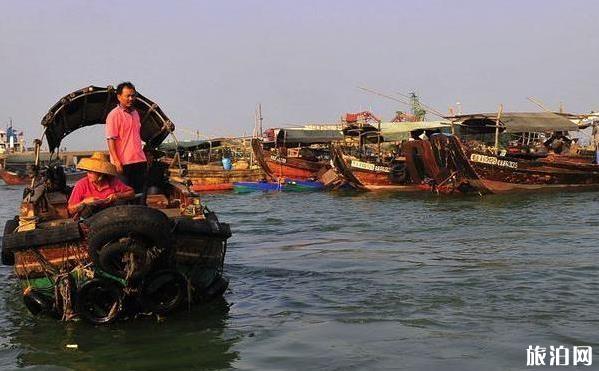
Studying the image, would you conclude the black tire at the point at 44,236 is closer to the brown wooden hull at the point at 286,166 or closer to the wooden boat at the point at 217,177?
the wooden boat at the point at 217,177

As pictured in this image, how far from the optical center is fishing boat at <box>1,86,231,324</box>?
4.64 meters

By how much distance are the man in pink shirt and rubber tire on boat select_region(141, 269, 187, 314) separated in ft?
4.16

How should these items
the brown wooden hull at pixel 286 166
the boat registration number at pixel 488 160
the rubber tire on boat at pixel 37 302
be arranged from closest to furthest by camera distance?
1. the rubber tire on boat at pixel 37 302
2. the boat registration number at pixel 488 160
3. the brown wooden hull at pixel 286 166

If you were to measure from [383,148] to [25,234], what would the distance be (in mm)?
27717

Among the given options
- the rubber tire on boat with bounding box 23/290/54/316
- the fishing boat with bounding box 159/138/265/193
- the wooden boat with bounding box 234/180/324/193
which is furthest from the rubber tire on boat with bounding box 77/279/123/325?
the wooden boat with bounding box 234/180/324/193

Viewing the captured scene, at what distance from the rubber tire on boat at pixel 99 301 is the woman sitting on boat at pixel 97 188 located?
67 centimetres

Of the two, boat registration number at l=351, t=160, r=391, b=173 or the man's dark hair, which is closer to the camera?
the man's dark hair

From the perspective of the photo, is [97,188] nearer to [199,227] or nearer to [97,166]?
[97,166]

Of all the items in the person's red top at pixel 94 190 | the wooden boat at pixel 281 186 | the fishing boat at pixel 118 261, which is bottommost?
the wooden boat at pixel 281 186

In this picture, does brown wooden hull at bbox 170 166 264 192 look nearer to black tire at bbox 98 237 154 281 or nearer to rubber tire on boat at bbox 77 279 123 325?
rubber tire on boat at bbox 77 279 123 325

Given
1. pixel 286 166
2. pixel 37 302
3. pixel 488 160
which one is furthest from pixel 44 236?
pixel 286 166

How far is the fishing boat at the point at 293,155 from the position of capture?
25.8 metres

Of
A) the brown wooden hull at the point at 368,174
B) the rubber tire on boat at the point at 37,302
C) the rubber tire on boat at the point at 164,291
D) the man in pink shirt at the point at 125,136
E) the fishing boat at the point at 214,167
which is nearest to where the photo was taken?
the rubber tire on boat at the point at 164,291

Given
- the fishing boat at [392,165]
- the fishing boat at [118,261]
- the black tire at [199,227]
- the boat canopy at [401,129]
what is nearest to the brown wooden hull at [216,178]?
the fishing boat at [392,165]
